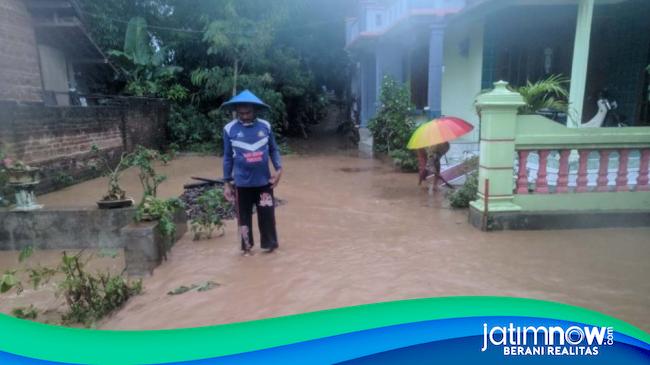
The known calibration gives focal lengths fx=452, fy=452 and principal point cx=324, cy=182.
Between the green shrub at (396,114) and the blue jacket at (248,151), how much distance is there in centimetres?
730

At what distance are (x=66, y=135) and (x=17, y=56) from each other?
3283 millimetres

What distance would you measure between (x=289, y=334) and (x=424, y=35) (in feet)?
37.6

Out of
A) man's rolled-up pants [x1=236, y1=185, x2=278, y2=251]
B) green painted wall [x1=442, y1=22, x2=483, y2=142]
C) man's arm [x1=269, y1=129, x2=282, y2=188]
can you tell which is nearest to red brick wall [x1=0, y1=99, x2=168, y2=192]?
man's rolled-up pants [x1=236, y1=185, x2=278, y2=251]

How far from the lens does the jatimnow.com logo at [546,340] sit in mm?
2219

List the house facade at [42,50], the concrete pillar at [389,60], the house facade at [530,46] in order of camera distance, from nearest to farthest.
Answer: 1. the house facade at [530,46]
2. the house facade at [42,50]
3. the concrete pillar at [389,60]

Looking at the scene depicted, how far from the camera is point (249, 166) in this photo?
15.1 ft

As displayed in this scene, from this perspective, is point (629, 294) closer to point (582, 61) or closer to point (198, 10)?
point (582, 61)

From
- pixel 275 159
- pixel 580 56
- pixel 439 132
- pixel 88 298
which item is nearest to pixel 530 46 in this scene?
pixel 580 56

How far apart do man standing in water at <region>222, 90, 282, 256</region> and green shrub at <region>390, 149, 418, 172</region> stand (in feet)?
19.9

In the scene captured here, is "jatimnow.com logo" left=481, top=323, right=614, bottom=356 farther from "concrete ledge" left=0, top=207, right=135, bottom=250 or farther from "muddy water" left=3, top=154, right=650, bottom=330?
"concrete ledge" left=0, top=207, right=135, bottom=250

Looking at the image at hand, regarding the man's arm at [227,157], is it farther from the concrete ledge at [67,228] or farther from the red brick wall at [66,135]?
the red brick wall at [66,135]

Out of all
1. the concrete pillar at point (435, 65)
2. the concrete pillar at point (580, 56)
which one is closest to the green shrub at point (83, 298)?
the concrete pillar at point (580, 56)

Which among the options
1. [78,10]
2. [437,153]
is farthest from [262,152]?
[78,10]

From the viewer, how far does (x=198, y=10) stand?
1733cm
